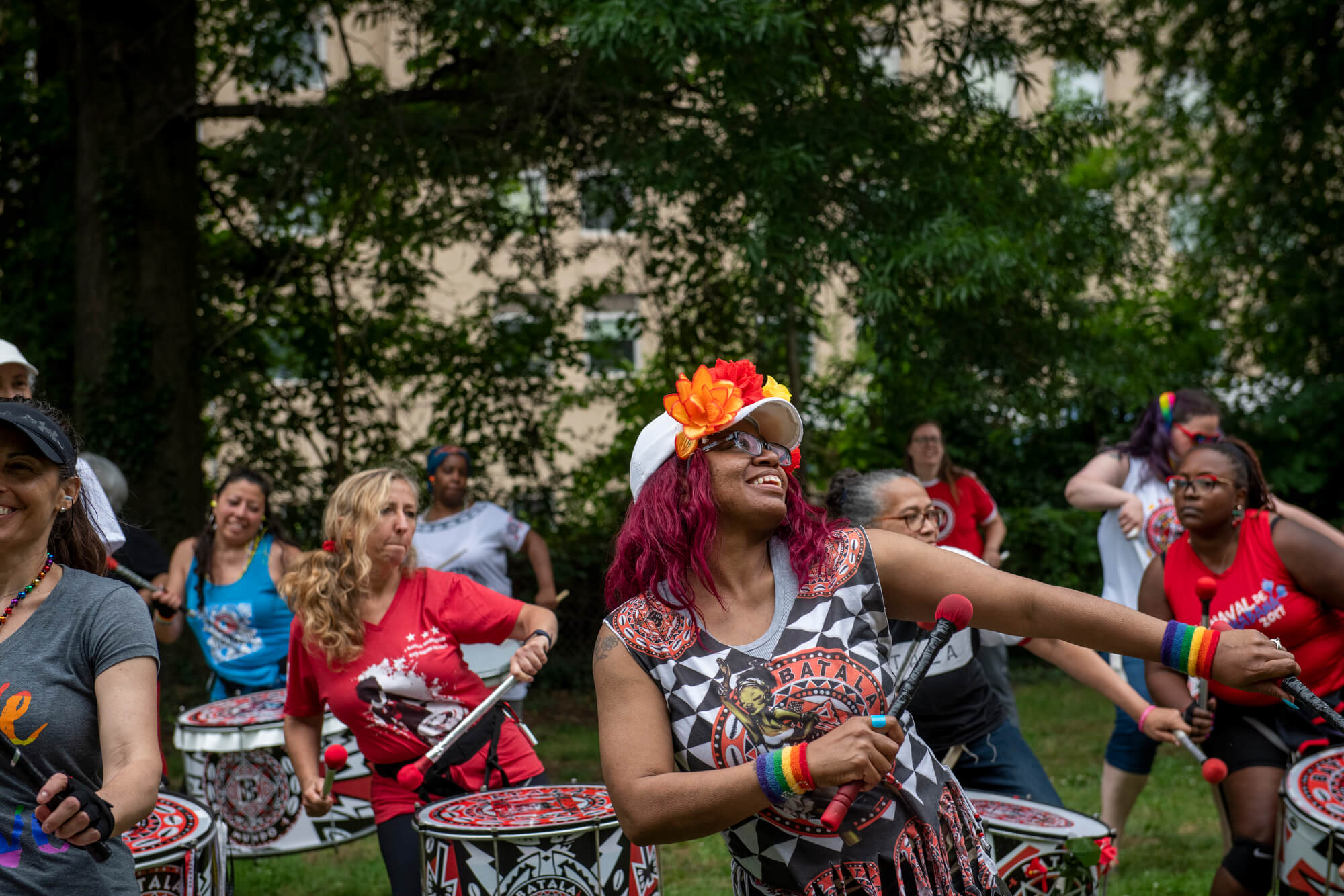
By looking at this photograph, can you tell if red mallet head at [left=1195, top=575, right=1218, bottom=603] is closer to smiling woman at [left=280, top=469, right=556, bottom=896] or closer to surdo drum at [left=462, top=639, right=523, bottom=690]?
smiling woman at [left=280, top=469, right=556, bottom=896]

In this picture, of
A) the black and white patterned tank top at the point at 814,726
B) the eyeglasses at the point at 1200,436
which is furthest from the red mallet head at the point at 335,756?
the eyeglasses at the point at 1200,436

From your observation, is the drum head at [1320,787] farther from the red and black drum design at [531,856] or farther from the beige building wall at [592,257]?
the beige building wall at [592,257]

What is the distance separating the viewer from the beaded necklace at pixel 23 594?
2.40 m

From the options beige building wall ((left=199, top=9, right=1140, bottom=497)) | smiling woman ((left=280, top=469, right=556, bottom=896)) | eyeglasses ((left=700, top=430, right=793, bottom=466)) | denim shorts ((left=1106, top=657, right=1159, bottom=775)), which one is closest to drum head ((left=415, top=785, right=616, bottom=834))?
smiling woman ((left=280, top=469, right=556, bottom=896))

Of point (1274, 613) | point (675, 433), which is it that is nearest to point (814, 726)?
point (675, 433)

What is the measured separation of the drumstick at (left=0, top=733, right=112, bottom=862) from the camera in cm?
208

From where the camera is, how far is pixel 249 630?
5.91 meters

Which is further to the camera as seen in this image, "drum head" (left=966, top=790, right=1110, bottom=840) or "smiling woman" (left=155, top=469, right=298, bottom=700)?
"smiling woman" (left=155, top=469, right=298, bottom=700)

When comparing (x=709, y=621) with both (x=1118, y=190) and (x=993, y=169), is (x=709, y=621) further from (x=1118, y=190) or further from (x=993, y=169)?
(x=1118, y=190)

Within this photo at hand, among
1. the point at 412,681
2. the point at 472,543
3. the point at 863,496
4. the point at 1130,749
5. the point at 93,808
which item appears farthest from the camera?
the point at 472,543

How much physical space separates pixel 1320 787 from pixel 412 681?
2.75 meters

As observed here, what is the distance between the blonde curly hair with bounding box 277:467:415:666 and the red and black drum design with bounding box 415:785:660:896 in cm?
66

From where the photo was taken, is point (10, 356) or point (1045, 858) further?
point (10, 356)

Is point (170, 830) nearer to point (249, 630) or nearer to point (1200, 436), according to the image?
point (249, 630)
